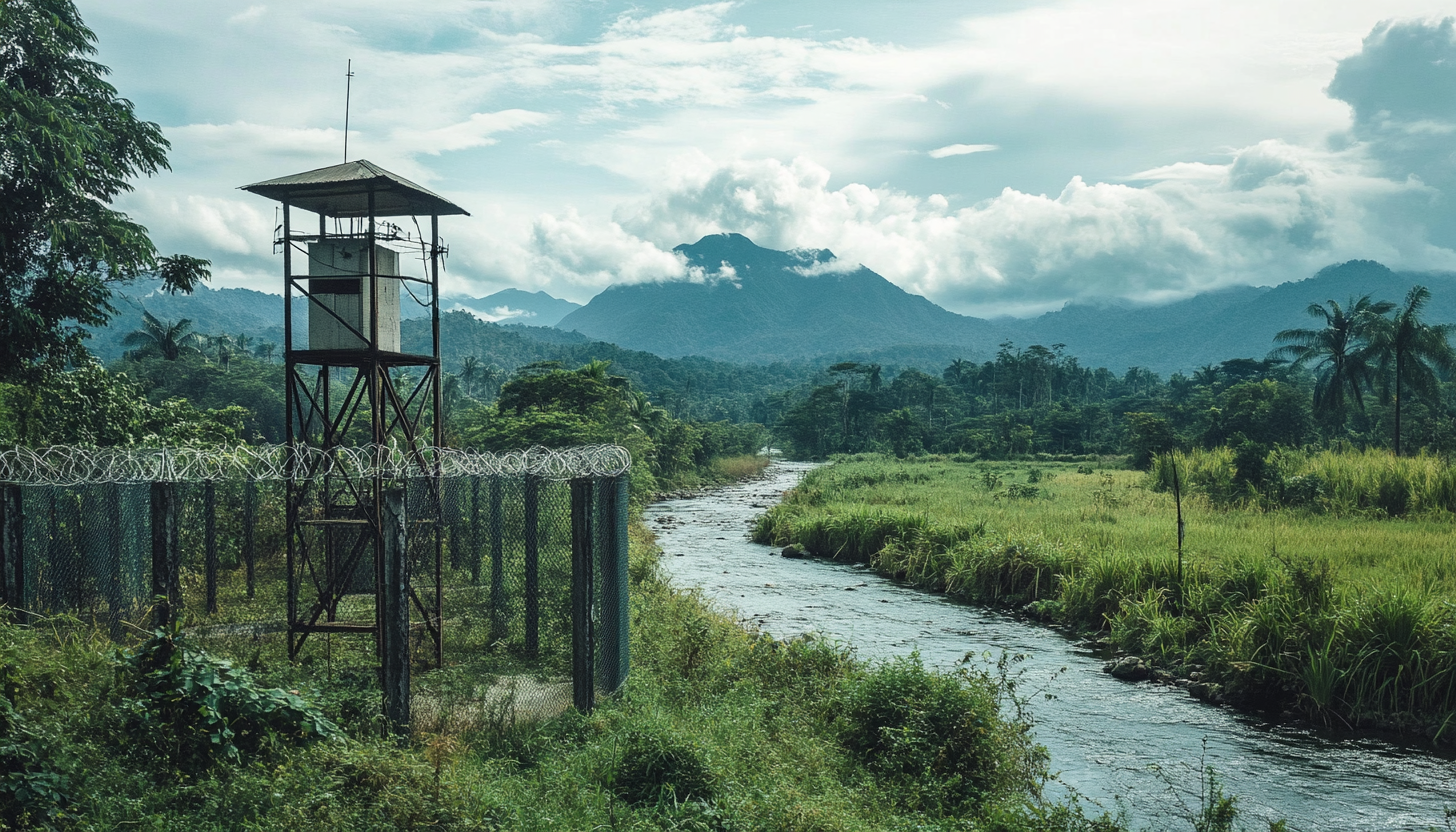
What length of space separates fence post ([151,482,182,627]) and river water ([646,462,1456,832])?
8.51 metres

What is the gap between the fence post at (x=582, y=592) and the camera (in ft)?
24.5

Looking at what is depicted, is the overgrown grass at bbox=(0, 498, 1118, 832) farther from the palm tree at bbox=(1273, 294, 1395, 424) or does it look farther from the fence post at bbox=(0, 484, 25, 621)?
the palm tree at bbox=(1273, 294, 1395, 424)

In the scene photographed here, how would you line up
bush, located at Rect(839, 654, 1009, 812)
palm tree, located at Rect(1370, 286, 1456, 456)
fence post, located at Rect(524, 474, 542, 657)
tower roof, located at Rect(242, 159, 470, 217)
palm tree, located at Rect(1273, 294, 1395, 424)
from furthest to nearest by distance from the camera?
palm tree, located at Rect(1273, 294, 1395, 424) → palm tree, located at Rect(1370, 286, 1456, 456) → tower roof, located at Rect(242, 159, 470, 217) → fence post, located at Rect(524, 474, 542, 657) → bush, located at Rect(839, 654, 1009, 812)

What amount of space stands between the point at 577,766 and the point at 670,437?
1715 inches

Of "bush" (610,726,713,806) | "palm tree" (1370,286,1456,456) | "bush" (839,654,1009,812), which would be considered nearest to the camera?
"bush" (610,726,713,806)

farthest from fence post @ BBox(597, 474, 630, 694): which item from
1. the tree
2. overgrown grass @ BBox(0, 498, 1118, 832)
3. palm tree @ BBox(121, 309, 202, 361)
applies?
palm tree @ BBox(121, 309, 202, 361)

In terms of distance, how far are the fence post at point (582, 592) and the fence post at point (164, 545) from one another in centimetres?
329

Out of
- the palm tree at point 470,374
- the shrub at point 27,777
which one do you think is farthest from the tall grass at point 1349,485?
the palm tree at point 470,374

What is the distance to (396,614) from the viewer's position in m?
6.56

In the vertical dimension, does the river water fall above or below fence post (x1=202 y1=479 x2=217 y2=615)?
below

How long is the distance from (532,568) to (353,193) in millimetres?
5007

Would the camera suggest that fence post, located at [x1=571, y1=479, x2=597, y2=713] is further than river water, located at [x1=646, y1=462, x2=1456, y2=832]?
No

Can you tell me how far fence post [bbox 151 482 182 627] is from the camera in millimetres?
7438

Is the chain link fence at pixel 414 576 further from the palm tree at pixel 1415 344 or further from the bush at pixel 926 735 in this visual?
the palm tree at pixel 1415 344
